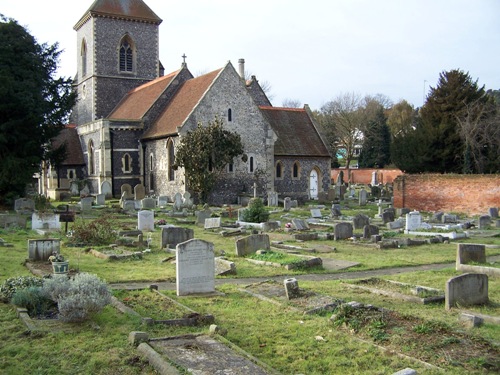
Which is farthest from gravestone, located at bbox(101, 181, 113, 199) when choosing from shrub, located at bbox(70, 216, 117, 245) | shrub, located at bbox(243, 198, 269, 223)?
shrub, located at bbox(70, 216, 117, 245)

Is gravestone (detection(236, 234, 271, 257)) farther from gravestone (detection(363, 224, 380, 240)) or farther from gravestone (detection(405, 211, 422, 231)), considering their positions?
gravestone (detection(405, 211, 422, 231))

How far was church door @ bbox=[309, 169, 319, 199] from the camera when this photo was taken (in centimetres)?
4169

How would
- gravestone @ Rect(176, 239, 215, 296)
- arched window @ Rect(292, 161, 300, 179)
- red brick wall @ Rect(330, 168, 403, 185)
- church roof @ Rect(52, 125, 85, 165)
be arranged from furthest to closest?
red brick wall @ Rect(330, 168, 403, 185) → church roof @ Rect(52, 125, 85, 165) → arched window @ Rect(292, 161, 300, 179) → gravestone @ Rect(176, 239, 215, 296)

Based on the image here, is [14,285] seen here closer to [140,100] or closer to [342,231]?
[342,231]

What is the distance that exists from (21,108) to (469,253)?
24.9 m

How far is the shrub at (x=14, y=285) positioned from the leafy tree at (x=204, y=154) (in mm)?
22683

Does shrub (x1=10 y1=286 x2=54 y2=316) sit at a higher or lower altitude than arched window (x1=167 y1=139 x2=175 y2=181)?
lower

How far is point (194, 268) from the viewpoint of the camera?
35.9 ft

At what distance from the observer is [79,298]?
8.38m

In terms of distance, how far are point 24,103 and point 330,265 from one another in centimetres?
2174

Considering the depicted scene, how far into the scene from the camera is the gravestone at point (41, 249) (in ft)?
45.2

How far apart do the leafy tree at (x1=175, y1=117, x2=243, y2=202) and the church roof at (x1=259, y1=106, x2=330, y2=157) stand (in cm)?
655

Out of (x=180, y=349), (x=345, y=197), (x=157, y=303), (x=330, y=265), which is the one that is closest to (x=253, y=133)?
(x=345, y=197)

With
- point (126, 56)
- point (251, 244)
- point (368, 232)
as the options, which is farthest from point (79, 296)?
point (126, 56)
